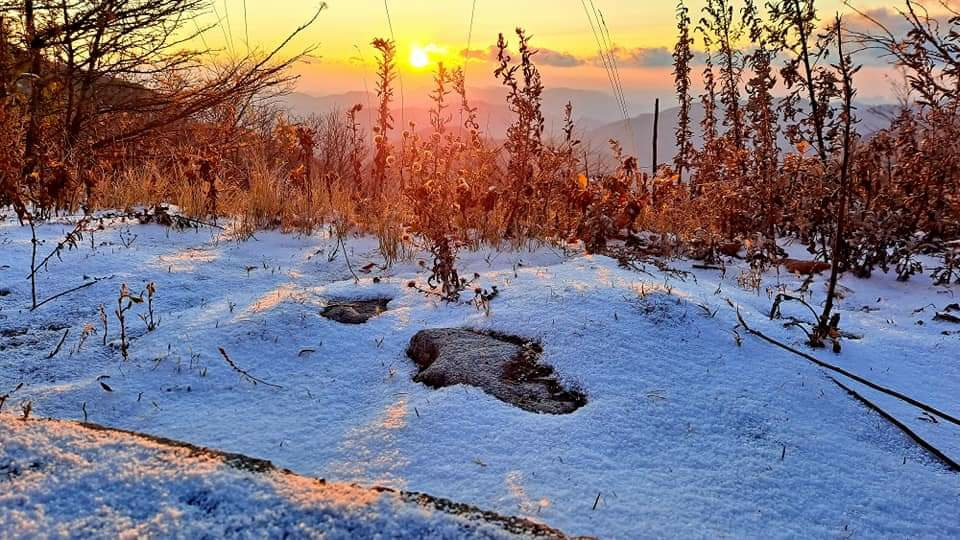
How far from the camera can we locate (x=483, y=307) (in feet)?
8.56

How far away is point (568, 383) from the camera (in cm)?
194

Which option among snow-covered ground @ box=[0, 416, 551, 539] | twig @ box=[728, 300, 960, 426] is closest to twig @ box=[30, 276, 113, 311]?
snow-covered ground @ box=[0, 416, 551, 539]

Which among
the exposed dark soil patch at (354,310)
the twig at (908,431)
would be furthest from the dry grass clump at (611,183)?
the twig at (908,431)

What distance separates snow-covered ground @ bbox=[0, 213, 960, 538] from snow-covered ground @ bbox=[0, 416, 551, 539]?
0.33 m

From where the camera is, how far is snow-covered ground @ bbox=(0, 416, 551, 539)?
947mm

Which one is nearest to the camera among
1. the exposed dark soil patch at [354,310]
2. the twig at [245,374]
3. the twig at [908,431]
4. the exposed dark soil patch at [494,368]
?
the twig at [908,431]

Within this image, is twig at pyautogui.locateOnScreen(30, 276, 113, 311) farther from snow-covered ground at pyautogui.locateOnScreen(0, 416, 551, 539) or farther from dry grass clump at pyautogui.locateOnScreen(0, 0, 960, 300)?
snow-covered ground at pyautogui.locateOnScreen(0, 416, 551, 539)

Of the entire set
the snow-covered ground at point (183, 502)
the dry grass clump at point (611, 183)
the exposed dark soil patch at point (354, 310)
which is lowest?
the snow-covered ground at point (183, 502)

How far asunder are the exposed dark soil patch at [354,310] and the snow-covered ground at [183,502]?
1.46 metres

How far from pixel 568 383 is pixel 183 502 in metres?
1.19

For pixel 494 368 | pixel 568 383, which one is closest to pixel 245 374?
pixel 494 368

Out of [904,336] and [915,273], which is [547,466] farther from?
[915,273]

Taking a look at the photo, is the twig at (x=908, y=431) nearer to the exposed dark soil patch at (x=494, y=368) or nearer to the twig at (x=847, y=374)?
the twig at (x=847, y=374)

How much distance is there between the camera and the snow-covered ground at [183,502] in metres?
0.95
